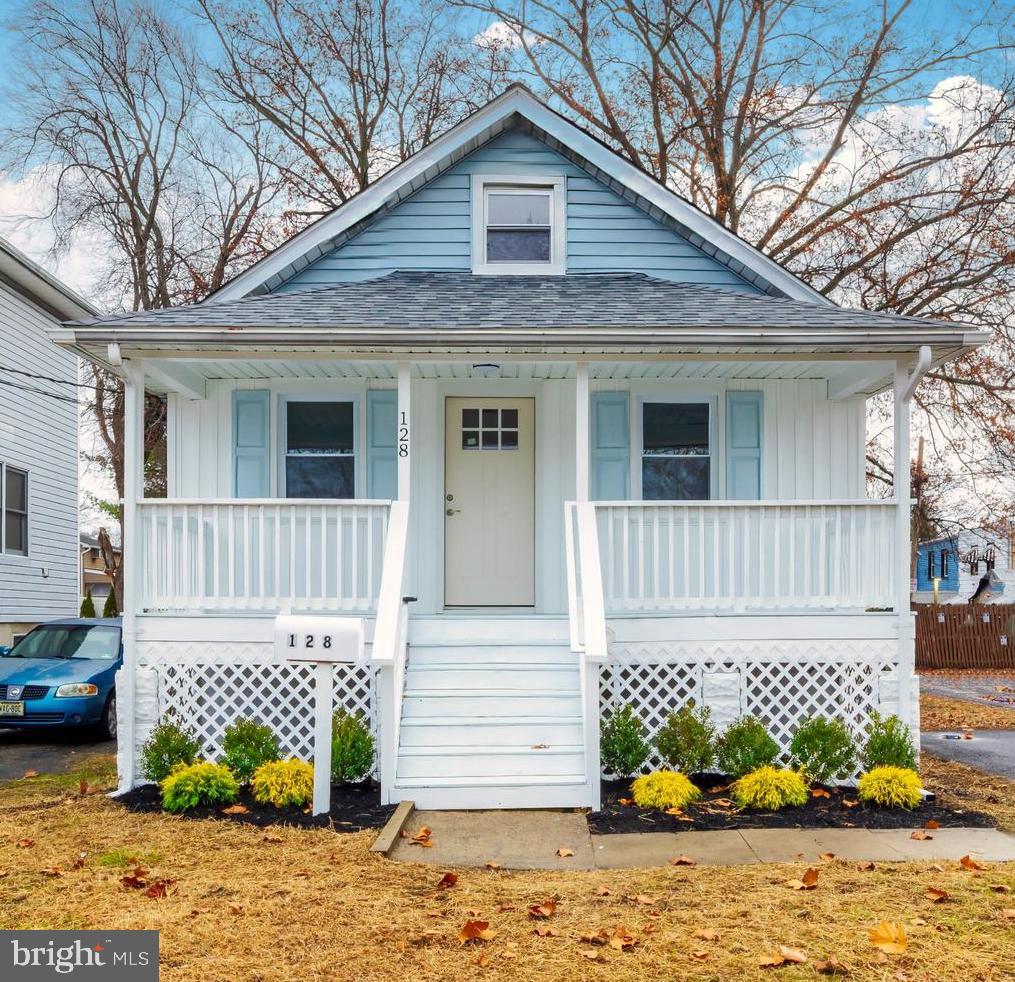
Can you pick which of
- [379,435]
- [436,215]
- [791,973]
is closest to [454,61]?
[436,215]

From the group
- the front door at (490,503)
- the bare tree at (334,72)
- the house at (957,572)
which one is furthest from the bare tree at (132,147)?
the house at (957,572)

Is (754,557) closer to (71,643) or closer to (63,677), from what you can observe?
(63,677)

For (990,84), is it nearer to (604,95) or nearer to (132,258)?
(604,95)

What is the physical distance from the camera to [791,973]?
4.32 meters

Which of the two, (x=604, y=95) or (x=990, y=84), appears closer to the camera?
(x=990, y=84)

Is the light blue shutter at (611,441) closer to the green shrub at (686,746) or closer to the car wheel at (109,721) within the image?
the green shrub at (686,746)

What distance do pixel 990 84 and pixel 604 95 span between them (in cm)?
692

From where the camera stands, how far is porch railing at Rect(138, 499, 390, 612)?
8789 millimetres

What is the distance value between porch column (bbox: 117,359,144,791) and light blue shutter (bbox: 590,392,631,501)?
437 centimetres

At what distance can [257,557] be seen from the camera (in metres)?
9.12

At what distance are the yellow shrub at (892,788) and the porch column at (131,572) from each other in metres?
5.74

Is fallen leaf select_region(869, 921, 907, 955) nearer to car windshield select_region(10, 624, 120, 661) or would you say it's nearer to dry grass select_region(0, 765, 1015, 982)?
dry grass select_region(0, 765, 1015, 982)

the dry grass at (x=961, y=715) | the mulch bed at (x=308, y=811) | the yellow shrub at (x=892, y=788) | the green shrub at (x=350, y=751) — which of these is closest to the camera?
the mulch bed at (x=308, y=811)

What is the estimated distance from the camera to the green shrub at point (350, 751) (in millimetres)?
8133
